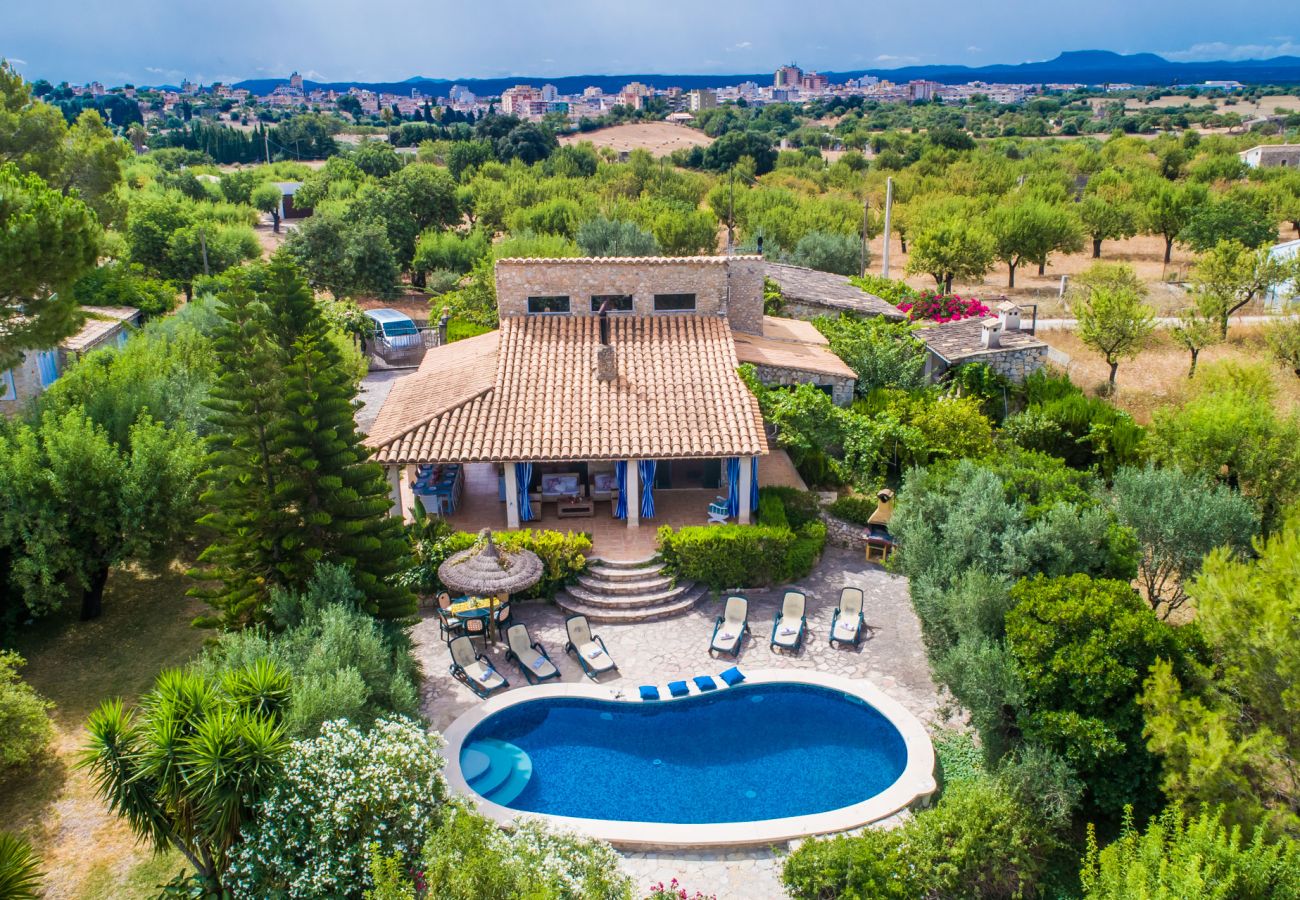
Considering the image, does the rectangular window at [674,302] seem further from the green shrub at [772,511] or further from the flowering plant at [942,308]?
the flowering plant at [942,308]

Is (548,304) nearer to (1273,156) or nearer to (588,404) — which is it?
(588,404)

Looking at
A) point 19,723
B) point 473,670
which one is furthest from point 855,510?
point 19,723

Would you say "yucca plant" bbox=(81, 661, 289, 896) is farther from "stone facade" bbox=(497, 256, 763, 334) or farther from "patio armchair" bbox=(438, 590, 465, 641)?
"stone facade" bbox=(497, 256, 763, 334)

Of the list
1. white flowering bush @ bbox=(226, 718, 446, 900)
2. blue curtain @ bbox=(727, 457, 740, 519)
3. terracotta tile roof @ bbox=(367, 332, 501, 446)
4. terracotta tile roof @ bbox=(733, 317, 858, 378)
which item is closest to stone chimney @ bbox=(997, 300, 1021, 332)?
terracotta tile roof @ bbox=(733, 317, 858, 378)

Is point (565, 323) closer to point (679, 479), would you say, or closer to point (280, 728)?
point (679, 479)

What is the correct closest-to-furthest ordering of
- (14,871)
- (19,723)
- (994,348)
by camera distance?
(14,871)
(19,723)
(994,348)

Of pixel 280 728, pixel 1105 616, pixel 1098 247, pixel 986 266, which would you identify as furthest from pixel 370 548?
pixel 1098 247
